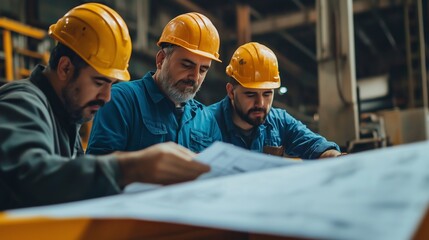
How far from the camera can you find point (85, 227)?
0.69m

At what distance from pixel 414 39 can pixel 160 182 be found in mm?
6649

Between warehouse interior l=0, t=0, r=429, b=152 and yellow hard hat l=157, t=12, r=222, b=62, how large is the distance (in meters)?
1.88

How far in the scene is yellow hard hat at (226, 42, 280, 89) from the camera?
2855 millimetres

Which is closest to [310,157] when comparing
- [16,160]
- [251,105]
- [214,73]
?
[251,105]

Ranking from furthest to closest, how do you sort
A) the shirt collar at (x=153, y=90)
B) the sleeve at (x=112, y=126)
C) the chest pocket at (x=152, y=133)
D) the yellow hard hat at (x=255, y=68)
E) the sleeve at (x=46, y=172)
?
1. the yellow hard hat at (x=255, y=68)
2. the shirt collar at (x=153, y=90)
3. the chest pocket at (x=152, y=133)
4. the sleeve at (x=112, y=126)
5. the sleeve at (x=46, y=172)

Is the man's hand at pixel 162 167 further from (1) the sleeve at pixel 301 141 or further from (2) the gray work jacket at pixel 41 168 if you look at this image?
(1) the sleeve at pixel 301 141

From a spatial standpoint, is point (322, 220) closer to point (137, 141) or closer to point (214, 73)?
point (137, 141)

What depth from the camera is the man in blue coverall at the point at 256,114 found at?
2.72 meters

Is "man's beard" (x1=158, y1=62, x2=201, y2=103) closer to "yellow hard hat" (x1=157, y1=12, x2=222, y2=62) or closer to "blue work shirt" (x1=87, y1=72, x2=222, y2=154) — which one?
"blue work shirt" (x1=87, y1=72, x2=222, y2=154)

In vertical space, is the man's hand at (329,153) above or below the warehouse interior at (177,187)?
below

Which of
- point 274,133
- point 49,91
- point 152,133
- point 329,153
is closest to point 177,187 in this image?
point 49,91

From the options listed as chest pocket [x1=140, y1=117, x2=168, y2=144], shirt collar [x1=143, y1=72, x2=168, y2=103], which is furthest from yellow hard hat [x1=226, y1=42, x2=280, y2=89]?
chest pocket [x1=140, y1=117, x2=168, y2=144]

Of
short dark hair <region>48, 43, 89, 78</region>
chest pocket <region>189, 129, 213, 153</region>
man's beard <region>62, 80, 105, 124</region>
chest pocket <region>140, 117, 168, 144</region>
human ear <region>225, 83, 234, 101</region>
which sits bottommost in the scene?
chest pocket <region>189, 129, 213, 153</region>

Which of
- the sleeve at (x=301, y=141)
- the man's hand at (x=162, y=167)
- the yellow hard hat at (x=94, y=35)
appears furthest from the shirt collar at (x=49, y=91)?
the sleeve at (x=301, y=141)
